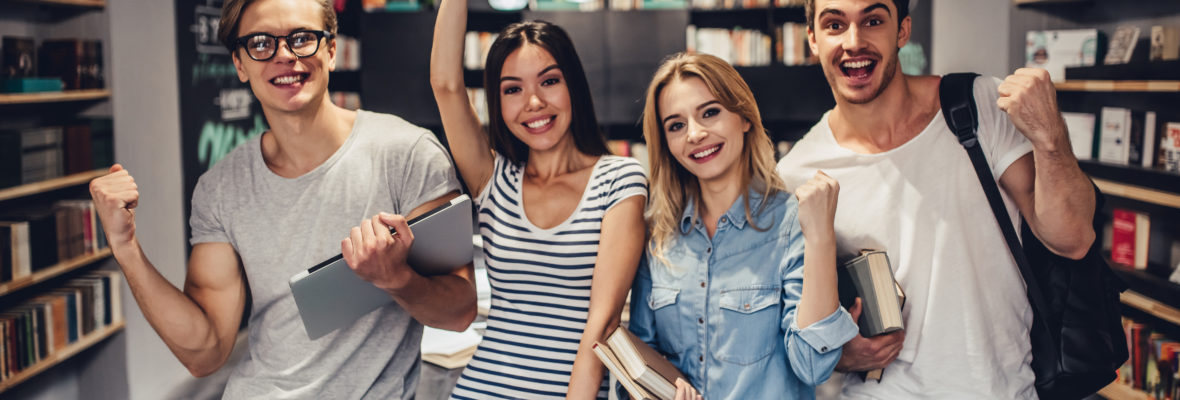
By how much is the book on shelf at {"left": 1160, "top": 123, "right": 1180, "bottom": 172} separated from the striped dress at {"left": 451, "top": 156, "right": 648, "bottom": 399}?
2.73 metres

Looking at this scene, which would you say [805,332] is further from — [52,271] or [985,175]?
[52,271]

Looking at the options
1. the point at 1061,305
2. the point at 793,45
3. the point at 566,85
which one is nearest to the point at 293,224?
the point at 566,85

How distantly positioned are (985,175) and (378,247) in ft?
3.47

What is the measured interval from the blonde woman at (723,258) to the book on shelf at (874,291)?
0.21 ft

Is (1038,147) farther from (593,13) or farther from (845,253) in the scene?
(593,13)

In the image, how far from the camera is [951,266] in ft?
4.97

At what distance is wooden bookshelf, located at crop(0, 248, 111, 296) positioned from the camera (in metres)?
3.34

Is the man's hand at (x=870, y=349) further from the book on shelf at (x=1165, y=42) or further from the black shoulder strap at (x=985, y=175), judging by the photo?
the book on shelf at (x=1165, y=42)

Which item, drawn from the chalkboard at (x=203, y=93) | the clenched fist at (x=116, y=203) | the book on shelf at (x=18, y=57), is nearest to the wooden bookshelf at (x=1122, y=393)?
the clenched fist at (x=116, y=203)

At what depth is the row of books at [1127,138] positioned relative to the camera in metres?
3.34

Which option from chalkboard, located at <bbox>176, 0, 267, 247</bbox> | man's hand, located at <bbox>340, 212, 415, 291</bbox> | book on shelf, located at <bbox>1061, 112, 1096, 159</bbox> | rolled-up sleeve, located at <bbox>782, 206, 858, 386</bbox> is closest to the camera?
man's hand, located at <bbox>340, 212, 415, 291</bbox>

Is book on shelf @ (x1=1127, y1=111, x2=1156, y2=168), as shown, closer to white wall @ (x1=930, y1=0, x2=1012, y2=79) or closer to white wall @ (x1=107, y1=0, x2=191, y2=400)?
white wall @ (x1=930, y1=0, x2=1012, y2=79)

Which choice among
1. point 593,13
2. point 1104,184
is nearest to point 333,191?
point 1104,184

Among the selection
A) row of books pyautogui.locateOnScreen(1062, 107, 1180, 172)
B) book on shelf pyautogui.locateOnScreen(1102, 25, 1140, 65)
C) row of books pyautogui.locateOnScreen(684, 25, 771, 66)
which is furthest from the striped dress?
row of books pyautogui.locateOnScreen(684, 25, 771, 66)
